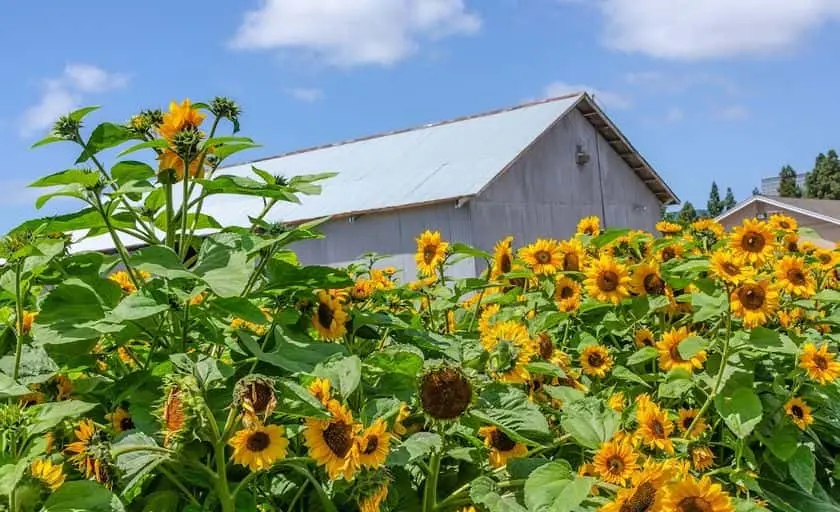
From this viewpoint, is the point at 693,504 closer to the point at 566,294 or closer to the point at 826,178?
the point at 566,294

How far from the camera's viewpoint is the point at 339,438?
1.10 m

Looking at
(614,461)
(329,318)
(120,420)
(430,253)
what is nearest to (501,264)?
(430,253)

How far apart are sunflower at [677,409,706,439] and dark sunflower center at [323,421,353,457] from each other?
32.8 inches

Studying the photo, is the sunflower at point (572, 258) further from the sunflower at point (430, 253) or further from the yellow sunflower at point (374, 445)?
the yellow sunflower at point (374, 445)

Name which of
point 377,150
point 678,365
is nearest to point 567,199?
point 377,150

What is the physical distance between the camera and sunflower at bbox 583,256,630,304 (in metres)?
2.01

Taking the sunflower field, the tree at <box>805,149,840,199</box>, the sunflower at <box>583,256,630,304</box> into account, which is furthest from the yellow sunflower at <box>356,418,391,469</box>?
the tree at <box>805,149,840,199</box>

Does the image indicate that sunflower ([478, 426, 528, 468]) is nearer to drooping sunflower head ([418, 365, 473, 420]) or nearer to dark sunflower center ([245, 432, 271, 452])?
drooping sunflower head ([418, 365, 473, 420])

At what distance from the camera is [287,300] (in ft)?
4.86

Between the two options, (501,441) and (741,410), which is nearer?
(501,441)

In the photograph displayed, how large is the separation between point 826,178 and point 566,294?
152 ft

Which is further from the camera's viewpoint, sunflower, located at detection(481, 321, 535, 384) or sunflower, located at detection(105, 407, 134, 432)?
sunflower, located at detection(481, 321, 535, 384)

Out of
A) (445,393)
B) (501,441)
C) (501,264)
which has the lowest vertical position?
(501,441)

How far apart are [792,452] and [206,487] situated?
114 centimetres
